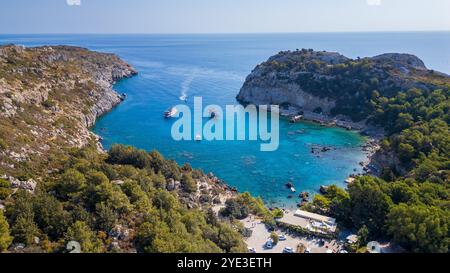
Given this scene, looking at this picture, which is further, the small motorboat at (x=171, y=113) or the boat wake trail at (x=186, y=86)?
the boat wake trail at (x=186, y=86)

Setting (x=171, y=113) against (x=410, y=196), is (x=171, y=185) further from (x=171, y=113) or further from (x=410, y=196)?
(x=171, y=113)

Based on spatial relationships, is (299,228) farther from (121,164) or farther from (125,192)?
(121,164)

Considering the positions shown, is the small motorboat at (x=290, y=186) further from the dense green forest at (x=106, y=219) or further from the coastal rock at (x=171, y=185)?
the coastal rock at (x=171, y=185)

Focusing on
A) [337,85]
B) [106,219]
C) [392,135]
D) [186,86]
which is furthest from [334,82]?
[106,219]

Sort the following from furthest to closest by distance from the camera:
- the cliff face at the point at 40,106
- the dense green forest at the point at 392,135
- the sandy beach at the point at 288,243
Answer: the cliff face at the point at 40,106
the sandy beach at the point at 288,243
the dense green forest at the point at 392,135

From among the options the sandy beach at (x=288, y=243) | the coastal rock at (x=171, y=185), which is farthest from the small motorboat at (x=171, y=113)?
the sandy beach at (x=288, y=243)

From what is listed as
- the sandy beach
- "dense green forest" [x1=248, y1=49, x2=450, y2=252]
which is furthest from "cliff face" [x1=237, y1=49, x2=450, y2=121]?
the sandy beach
